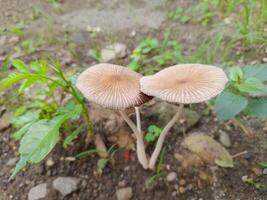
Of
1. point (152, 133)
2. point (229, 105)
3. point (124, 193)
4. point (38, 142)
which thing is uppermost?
point (229, 105)

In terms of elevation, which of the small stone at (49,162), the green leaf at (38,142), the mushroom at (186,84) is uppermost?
the mushroom at (186,84)

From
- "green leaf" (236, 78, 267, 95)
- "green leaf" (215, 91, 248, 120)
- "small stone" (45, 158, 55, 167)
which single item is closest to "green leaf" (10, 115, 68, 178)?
"small stone" (45, 158, 55, 167)

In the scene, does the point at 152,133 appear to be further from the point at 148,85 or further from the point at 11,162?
the point at 11,162

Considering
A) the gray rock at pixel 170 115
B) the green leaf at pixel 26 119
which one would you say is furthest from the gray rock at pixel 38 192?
the gray rock at pixel 170 115

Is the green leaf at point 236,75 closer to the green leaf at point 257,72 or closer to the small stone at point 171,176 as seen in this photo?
the green leaf at point 257,72

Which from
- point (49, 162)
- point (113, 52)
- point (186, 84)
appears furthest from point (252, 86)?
point (113, 52)

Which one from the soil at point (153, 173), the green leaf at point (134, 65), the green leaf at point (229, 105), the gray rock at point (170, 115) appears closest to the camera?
the green leaf at point (229, 105)

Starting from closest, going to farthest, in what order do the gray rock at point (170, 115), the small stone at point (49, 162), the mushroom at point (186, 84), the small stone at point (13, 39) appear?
the mushroom at point (186, 84), the small stone at point (49, 162), the gray rock at point (170, 115), the small stone at point (13, 39)
